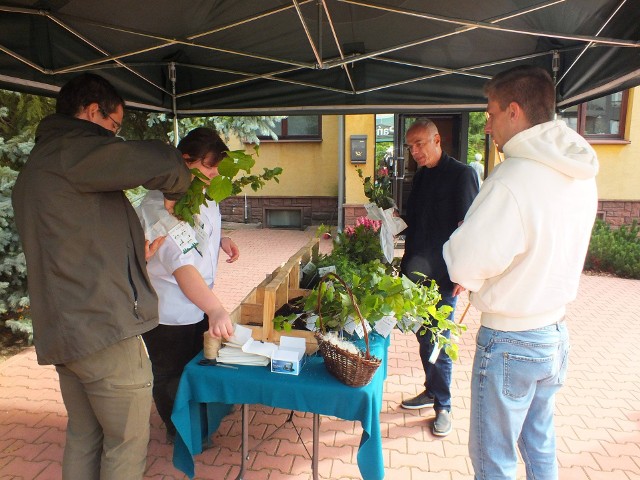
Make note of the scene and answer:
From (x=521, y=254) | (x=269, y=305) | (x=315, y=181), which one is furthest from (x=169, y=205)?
(x=315, y=181)

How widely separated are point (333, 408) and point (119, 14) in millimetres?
2534

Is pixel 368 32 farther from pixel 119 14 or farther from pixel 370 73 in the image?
pixel 119 14

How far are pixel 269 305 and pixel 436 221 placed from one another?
56.6 inches

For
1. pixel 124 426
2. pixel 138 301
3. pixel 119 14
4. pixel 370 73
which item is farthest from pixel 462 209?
pixel 119 14

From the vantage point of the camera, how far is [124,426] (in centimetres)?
174

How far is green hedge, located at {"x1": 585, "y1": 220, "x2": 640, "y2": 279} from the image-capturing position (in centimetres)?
745

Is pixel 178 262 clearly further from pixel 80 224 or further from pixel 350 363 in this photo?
pixel 350 363

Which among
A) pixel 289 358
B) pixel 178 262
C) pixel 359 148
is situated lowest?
pixel 289 358

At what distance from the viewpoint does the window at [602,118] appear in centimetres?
935

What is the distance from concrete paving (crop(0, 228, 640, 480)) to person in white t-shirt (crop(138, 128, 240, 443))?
1.89 ft

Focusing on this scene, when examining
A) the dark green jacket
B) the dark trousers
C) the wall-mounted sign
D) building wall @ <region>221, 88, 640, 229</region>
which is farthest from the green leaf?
the wall-mounted sign

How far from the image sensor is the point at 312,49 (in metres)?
3.33

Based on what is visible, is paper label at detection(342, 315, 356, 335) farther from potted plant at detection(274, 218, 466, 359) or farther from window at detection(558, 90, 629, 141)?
window at detection(558, 90, 629, 141)

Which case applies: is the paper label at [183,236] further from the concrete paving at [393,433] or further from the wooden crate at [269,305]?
the concrete paving at [393,433]
